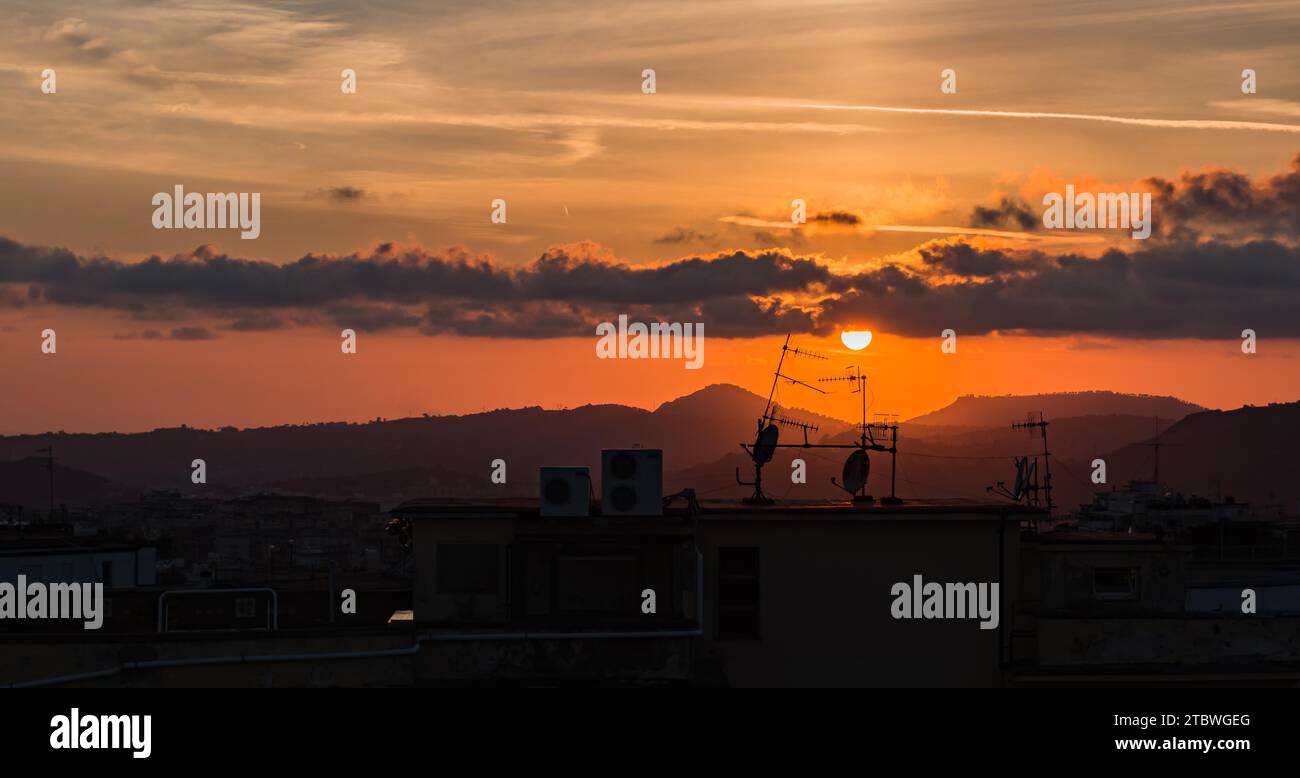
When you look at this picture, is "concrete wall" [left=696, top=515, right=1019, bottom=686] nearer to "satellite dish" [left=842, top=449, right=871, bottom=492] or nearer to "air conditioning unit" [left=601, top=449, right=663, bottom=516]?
"air conditioning unit" [left=601, top=449, right=663, bottom=516]

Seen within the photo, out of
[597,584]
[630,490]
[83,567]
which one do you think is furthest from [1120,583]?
[83,567]

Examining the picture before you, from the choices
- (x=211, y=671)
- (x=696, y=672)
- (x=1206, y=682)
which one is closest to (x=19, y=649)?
(x=211, y=671)

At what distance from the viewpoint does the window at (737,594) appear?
119 feet

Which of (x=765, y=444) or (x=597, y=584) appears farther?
(x=765, y=444)

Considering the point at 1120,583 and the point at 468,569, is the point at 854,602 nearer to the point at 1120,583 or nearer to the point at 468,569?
the point at 1120,583

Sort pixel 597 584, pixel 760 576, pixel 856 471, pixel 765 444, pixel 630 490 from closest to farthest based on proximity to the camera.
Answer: pixel 597 584
pixel 630 490
pixel 760 576
pixel 765 444
pixel 856 471

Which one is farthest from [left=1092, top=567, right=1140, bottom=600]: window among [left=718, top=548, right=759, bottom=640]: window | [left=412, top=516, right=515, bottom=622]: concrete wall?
[left=412, top=516, right=515, bottom=622]: concrete wall

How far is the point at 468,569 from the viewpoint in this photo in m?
35.0

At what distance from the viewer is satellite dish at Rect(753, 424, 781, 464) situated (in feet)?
132

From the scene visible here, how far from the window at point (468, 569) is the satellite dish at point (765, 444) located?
8.08 metres

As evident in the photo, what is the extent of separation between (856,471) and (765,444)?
304 cm

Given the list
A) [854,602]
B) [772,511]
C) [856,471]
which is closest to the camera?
[772,511]

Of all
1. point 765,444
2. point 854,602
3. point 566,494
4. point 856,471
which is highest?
point 765,444
